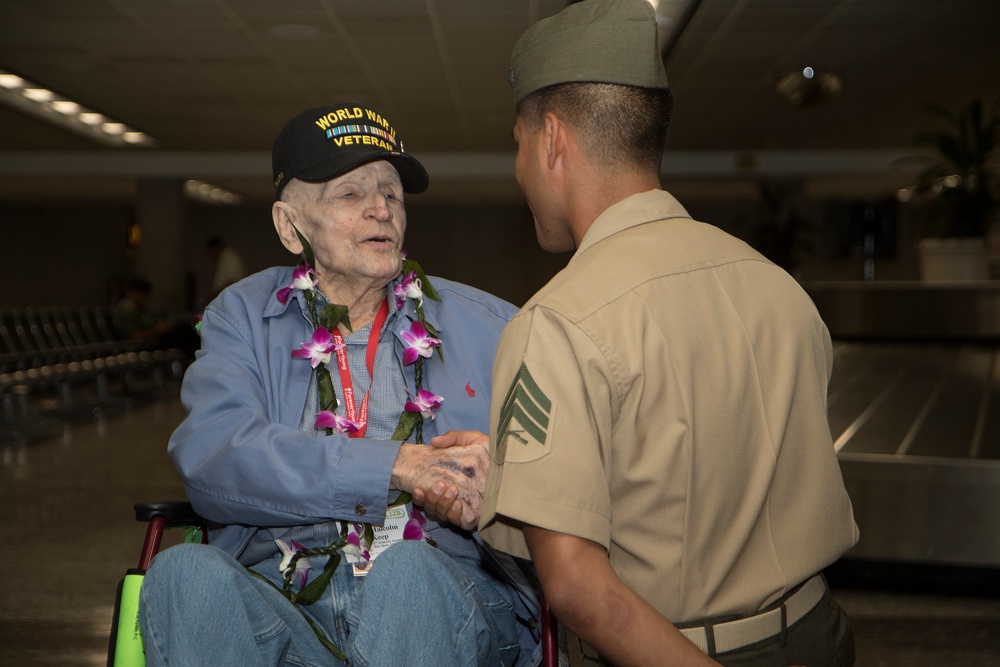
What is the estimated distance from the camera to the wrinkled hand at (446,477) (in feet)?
5.14

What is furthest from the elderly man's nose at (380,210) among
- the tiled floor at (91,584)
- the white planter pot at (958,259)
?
the white planter pot at (958,259)

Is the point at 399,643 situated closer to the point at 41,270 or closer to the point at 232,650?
the point at 232,650

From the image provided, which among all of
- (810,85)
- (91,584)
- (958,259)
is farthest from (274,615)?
(810,85)

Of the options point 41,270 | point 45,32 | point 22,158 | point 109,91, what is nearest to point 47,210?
point 41,270

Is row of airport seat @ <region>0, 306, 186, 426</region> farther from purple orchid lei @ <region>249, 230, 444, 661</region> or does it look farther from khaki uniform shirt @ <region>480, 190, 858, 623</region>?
khaki uniform shirt @ <region>480, 190, 858, 623</region>

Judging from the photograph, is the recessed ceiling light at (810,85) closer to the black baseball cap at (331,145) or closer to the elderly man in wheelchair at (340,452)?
the elderly man in wheelchair at (340,452)

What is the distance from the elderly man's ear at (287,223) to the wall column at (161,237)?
557 inches

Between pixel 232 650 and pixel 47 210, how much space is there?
25.0 metres

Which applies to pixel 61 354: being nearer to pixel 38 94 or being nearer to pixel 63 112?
pixel 38 94

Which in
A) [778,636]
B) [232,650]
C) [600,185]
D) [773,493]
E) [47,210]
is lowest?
[232,650]

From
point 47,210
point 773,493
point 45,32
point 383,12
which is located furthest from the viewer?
point 47,210

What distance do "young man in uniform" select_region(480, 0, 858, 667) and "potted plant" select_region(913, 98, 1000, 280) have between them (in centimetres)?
763

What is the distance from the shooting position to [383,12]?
23.2ft

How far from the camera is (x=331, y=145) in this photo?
6.19ft
